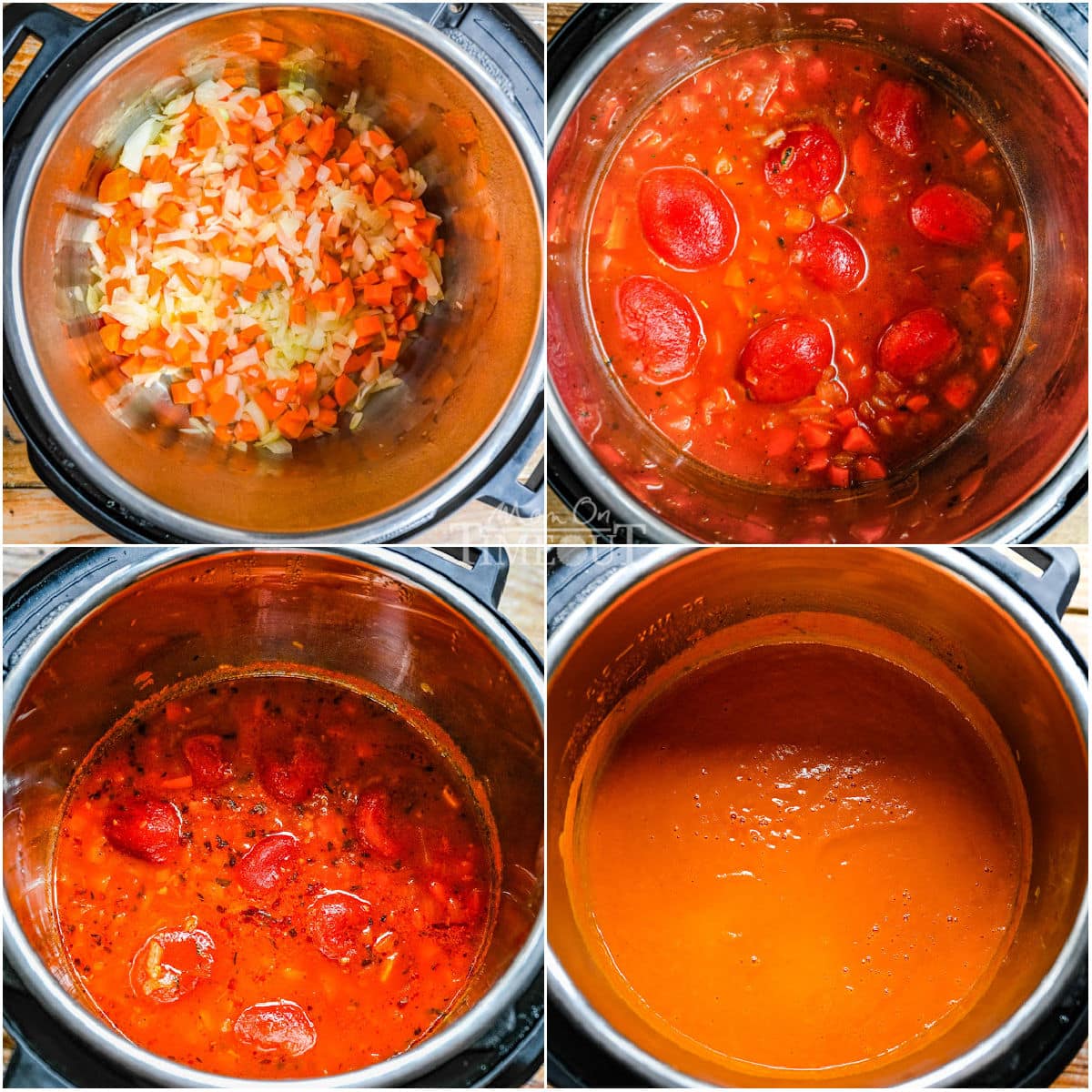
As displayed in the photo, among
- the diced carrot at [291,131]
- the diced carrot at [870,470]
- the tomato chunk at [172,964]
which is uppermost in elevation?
the diced carrot at [291,131]

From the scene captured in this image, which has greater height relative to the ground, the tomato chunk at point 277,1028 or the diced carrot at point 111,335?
the diced carrot at point 111,335

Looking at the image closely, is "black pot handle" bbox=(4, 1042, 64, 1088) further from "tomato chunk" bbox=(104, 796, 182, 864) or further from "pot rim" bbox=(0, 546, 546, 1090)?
"tomato chunk" bbox=(104, 796, 182, 864)

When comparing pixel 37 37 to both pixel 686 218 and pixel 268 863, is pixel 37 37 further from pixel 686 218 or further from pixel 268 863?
pixel 268 863

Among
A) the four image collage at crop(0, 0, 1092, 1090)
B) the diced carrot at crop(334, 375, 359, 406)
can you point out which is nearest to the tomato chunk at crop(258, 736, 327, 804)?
the four image collage at crop(0, 0, 1092, 1090)

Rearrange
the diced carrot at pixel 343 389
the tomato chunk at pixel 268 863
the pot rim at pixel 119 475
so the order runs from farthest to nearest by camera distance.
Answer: the tomato chunk at pixel 268 863 < the diced carrot at pixel 343 389 < the pot rim at pixel 119 475

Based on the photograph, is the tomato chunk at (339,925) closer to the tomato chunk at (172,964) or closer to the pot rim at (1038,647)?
the tomato chunk at (172,964)

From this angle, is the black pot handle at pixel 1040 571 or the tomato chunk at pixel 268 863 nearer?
the black pot handle at pixel 1040 571

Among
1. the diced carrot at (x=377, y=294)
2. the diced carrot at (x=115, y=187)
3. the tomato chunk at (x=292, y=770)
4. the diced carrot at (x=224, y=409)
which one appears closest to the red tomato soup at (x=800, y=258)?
the diced carrot at (x=377, y=294)

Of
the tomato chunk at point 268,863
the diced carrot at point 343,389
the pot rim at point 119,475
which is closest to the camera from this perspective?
the pot rim at point 119,475
